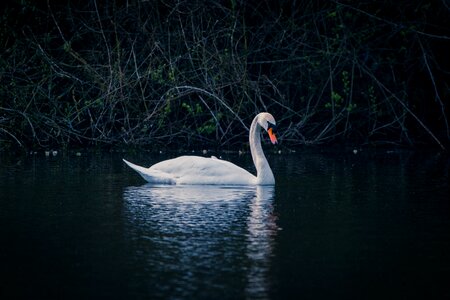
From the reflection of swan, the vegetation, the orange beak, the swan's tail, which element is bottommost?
the reflection of swan

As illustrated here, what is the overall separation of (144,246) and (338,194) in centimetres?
395

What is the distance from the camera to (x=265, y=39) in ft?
65.1

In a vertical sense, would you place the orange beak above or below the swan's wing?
above

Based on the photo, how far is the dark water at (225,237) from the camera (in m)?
6.66

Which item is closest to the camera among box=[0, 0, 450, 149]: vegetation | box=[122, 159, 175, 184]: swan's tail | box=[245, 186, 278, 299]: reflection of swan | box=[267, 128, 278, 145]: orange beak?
box=[245, 186, 278, 299]: reflection of swan

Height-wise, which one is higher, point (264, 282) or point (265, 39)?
point (265, 39)

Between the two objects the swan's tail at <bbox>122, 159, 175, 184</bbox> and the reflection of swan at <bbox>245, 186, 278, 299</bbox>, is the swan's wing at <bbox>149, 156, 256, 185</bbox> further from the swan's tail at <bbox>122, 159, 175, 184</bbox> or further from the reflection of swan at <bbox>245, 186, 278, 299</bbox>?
the reflection of swan at <bbox>245, 186, 278, 299</bbox>

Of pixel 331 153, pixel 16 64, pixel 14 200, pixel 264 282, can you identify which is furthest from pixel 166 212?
pixel 16 64

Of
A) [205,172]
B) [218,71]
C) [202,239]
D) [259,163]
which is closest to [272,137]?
[259,163]

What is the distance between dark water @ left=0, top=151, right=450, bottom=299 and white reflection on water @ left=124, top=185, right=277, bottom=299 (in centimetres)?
1

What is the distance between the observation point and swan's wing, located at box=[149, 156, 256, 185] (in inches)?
494

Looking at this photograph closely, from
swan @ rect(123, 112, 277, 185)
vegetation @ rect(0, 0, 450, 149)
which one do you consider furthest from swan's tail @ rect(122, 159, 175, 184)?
vegetation @ rect(0, 0, 450, 149)

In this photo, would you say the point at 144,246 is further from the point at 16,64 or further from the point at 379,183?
the point at 16,64

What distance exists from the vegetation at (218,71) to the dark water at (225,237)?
4604mm
